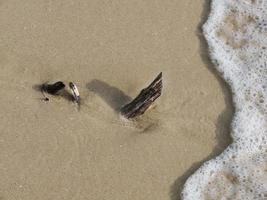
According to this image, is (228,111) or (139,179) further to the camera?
(228,111)

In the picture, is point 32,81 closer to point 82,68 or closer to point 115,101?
point 82,68

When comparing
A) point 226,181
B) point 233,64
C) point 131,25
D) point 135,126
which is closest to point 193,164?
point 226,181

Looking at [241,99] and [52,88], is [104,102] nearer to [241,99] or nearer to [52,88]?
[52,88]

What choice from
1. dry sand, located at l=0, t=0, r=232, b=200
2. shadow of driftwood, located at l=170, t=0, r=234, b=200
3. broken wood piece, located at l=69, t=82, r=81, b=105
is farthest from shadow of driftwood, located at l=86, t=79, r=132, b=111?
shadow of driftwood, located at l=170, t=0, r=234, b=200

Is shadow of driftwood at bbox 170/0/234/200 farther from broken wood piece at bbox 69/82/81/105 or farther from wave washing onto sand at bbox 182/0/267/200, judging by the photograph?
broken wood piece at bbox 69/82/81/105

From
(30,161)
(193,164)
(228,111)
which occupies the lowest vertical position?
(30,161)

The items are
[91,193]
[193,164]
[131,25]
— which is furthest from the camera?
[131,25]

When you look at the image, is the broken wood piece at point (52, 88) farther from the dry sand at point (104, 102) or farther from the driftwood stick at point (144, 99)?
the driftwood stick at point (144, 99)
